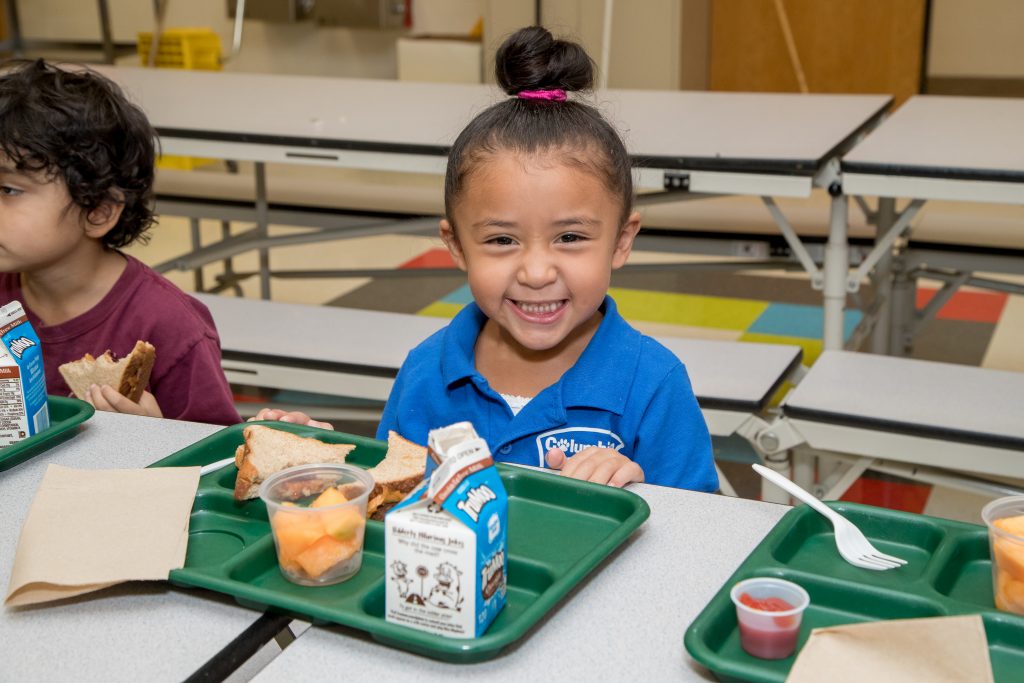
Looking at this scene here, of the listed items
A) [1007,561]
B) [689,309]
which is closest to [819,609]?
[1007,561]

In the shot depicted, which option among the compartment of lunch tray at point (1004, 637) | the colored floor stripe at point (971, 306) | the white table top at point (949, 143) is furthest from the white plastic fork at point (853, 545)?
the colored floor stripe at point (971, 306)

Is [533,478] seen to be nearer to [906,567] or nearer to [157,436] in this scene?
[906,567]

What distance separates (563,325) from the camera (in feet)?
4.47

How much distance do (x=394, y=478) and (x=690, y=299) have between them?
12.4ft

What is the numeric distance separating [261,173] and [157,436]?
248 cm

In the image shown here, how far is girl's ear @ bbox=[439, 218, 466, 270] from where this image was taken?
1.44 metres

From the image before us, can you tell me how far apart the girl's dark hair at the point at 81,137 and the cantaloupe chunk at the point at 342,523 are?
3.26ft

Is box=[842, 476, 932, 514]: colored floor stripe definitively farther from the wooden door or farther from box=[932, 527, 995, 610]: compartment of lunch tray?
the wooden door

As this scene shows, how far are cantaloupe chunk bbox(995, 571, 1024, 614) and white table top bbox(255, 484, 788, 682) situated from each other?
215 millimetres

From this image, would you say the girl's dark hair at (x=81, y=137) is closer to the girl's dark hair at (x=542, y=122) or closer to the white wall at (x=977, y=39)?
the girl's dark hair at (x=542, y=122)

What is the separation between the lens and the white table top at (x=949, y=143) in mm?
2447

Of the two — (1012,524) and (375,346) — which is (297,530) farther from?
(375,346)

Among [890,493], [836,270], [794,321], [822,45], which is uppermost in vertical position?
[822,45]

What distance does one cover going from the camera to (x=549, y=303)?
135cm
